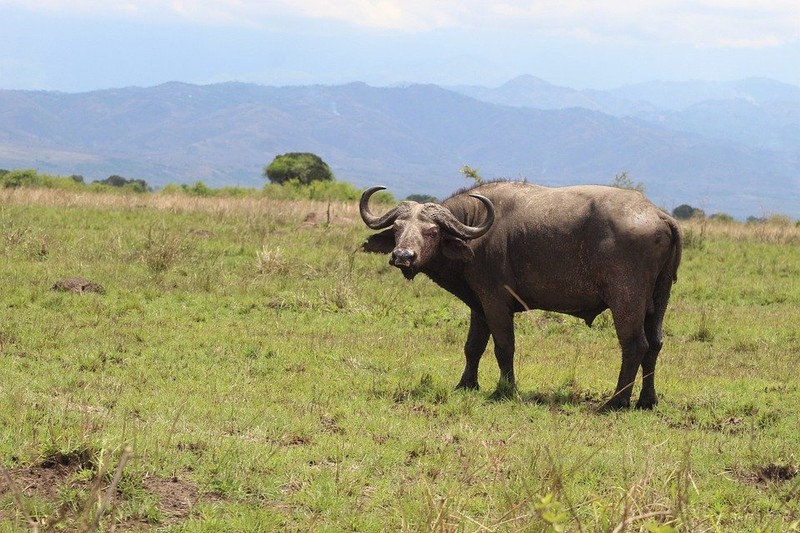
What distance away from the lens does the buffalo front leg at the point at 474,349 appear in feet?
35.4

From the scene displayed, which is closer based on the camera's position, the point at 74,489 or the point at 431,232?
the point at 74,489

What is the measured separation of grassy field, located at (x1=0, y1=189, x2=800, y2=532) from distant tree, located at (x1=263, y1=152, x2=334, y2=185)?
4573 centimetres

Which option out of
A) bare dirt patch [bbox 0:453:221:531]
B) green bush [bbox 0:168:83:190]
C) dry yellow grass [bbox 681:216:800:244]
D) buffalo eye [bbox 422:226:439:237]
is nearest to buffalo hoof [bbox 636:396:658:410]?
buffalo eye [bbox 422:226:439:237]

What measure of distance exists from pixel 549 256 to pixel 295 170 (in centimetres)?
5772

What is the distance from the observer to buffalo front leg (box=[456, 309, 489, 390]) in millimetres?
10805

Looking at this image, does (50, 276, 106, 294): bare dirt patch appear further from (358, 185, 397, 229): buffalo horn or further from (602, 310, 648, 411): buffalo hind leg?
(602, 310, 648, 411): buffalo hind leg

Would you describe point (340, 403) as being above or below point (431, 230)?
below

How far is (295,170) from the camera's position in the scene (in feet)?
220

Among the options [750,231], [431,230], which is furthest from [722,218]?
[431,230]

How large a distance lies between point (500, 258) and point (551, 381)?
1555 mm

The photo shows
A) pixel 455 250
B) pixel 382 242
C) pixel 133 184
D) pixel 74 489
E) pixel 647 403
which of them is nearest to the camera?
pixel 74 489

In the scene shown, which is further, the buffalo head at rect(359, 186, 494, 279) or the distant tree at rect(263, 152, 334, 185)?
the distant tree at rect(263, 152, 334, 185)

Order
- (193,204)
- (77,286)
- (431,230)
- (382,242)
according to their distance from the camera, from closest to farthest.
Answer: (431,230) → (382,242) → (77,286) → (193,204)

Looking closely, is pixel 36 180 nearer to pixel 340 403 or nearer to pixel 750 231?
pixel 750 231
